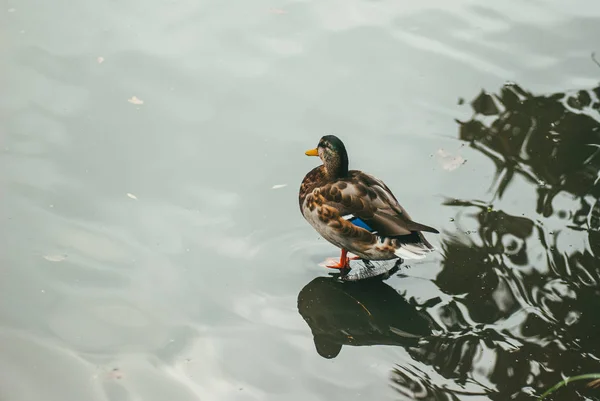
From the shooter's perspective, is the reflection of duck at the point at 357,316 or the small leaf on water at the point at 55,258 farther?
the small leaf on water at the point at 55,258

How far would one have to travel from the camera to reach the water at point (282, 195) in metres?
4.00

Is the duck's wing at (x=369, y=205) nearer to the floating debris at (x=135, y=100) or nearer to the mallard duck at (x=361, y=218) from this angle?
the mallard duck at (x=361, y=218)

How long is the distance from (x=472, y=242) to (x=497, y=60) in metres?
2.09

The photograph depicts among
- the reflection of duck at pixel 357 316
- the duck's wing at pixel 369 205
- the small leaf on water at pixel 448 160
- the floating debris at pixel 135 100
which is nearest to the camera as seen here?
the reflection of duck at pixel 357 316

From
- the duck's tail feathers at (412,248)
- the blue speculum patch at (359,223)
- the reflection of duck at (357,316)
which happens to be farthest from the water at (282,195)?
the blue speculum patch at (359,223)

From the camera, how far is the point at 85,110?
218 inches

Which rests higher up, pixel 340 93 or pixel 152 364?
pixel 340 93

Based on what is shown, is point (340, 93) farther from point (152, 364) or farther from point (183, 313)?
point (152, 364)

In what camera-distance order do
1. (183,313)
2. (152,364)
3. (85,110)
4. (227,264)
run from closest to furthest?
(152,364)
(183,313)
(227,264)
(85,110)

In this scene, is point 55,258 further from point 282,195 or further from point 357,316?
point 357,316

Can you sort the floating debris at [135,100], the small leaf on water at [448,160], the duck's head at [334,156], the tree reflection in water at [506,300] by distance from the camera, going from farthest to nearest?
1. the floating debris at [135,100]
2. the small leaf on water at [448,160]
3. the duck's head at [334,156]
4. the tree reflection in water at [506,300]

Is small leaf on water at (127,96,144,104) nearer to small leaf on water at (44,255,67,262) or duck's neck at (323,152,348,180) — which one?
small leaf on water at (44,255,67,262)

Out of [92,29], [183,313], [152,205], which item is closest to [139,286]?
[183,313]

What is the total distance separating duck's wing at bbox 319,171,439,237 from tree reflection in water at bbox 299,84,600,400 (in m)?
0.41
